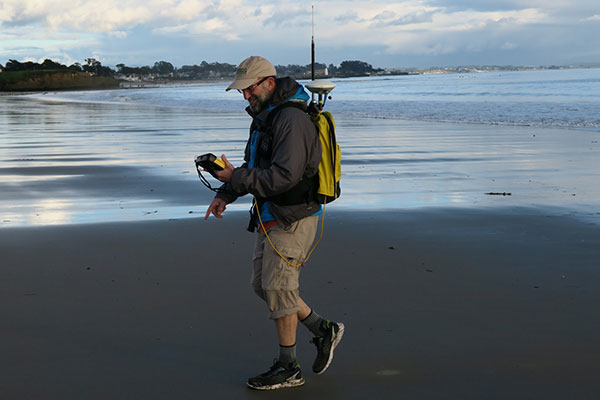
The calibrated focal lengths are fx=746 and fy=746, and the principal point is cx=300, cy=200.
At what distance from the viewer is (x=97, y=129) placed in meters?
23.2

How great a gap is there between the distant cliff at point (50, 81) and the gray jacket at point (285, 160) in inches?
4794

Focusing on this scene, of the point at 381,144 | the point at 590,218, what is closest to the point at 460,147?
the point at 381,144

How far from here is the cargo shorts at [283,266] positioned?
3.99 metres

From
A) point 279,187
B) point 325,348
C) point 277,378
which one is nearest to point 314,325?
point 325,348

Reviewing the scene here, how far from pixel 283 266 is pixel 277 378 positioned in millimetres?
622

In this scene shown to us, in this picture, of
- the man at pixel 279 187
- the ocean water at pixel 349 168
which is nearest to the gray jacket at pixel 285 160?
the man at pixel 279 187

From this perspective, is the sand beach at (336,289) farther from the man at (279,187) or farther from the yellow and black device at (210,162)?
the yellow and black device at (210,162)

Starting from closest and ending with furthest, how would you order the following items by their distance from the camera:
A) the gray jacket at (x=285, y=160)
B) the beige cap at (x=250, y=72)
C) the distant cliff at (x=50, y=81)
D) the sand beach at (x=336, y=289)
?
the gray jacket at (x=285, y=160)
the beige cap at (x=250, y=72)
the sand beach at (x=336, y=289)
the distant cliff at (x=50, y=81)

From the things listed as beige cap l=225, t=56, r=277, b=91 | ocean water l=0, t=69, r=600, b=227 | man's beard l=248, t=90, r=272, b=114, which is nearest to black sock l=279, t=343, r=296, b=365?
man's beard l=248, t=90, r=272, b=114

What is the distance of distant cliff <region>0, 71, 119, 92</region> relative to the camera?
399 ft

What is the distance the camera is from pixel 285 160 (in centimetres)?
377

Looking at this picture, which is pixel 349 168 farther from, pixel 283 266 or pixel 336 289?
pixel 283 266

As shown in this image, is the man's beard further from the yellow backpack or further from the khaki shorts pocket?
the khaki shorts pocket

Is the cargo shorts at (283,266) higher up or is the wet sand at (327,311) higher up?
the cargo shorts at (283,266)
